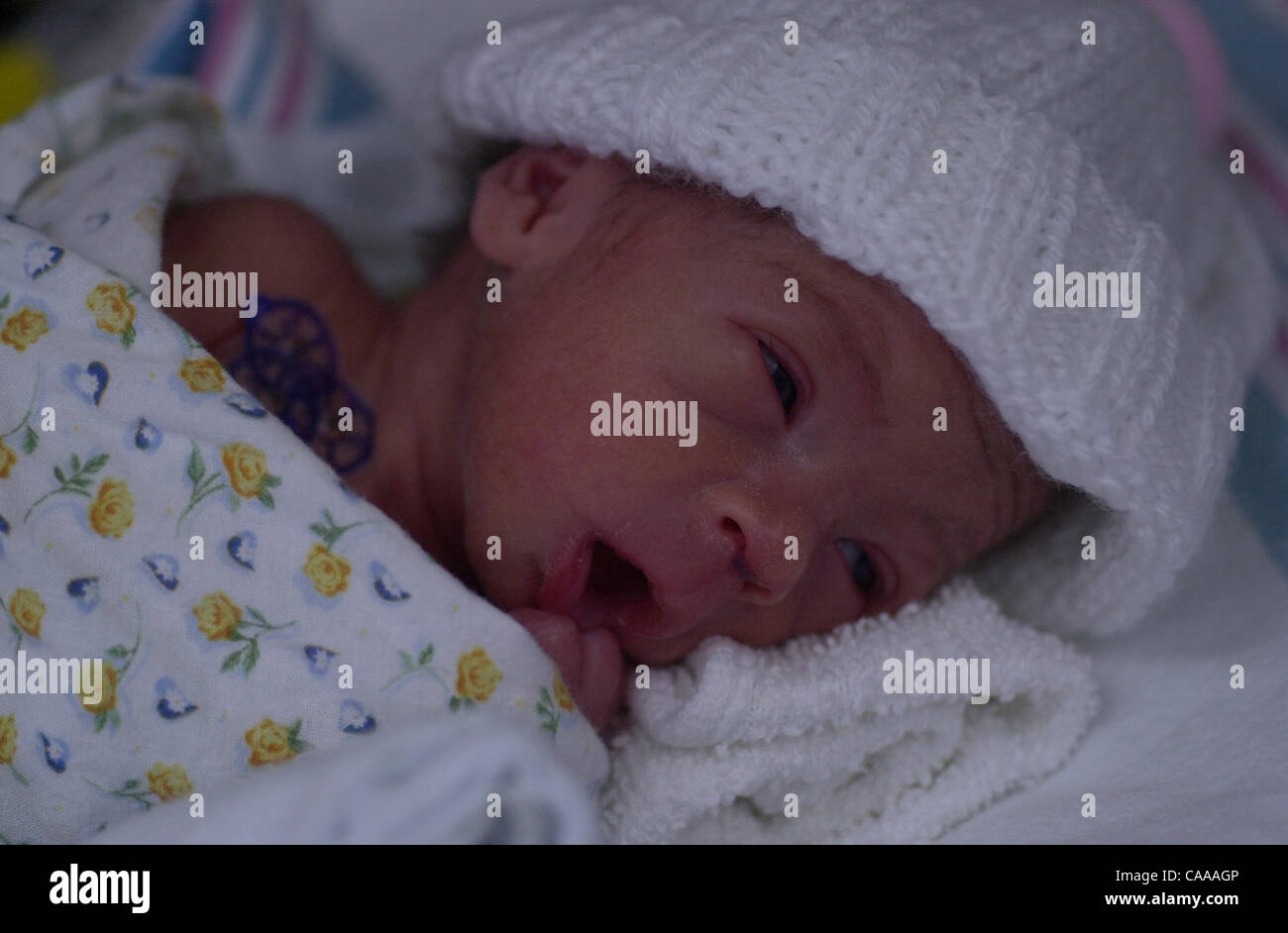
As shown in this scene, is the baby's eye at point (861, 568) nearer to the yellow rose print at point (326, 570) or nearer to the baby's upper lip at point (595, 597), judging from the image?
the baby's upper lip at point (595, 597)

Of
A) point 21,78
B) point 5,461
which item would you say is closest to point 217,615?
point 5,461

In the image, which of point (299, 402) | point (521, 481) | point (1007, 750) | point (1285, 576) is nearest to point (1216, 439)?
point (1285, 576)

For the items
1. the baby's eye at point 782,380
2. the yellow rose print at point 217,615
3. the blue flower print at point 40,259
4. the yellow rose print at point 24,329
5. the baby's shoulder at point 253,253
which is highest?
the baby's shoulder at point 253,253

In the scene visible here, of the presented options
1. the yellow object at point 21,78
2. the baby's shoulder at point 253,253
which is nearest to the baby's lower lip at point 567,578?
the baby's shoulder at point 253,253

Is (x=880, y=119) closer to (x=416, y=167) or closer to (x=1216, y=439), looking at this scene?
(x=1216, y=439)

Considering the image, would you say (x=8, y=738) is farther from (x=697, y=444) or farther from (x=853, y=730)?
(x=853, y=730)

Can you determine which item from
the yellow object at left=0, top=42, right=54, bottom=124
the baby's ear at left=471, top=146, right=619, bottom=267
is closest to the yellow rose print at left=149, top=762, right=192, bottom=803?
the baby's ear at left=471, top=146, right=619, bottom=267

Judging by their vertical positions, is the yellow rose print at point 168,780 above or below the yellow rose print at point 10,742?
below
